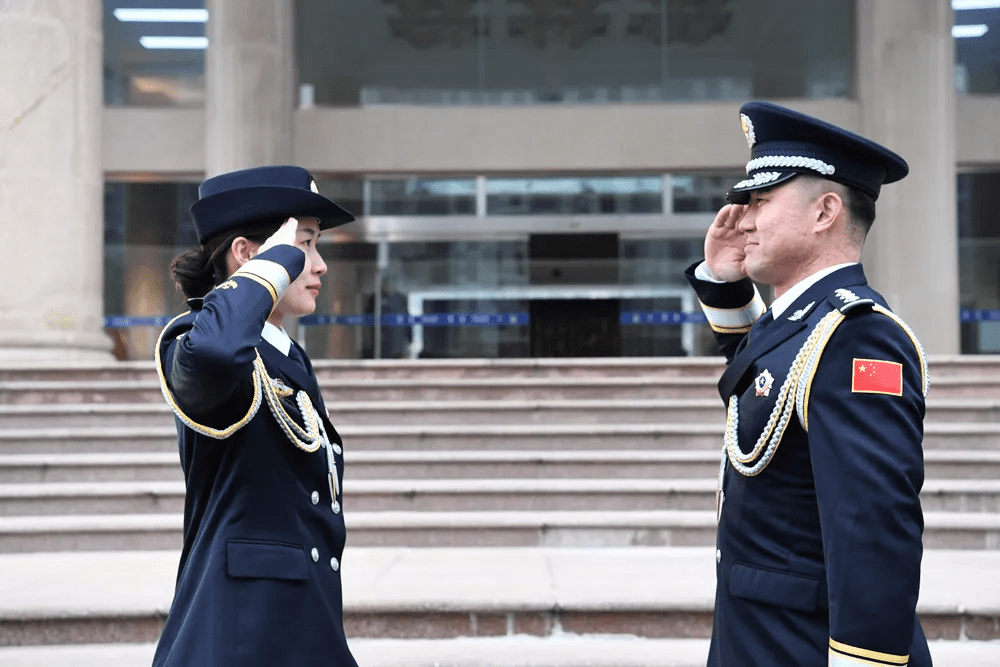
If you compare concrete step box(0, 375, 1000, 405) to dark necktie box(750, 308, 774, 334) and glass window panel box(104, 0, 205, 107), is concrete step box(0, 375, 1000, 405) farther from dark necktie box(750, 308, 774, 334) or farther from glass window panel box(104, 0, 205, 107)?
glass window panel box(104, 0, 205, 107)

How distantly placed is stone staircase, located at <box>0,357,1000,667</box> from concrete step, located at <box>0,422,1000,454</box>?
17 millimetres

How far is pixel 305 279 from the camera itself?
2154 mm

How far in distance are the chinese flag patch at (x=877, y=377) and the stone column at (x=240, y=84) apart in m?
12.9

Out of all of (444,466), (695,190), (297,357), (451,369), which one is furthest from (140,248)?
(297,357)

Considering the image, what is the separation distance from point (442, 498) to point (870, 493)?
524 centimetres

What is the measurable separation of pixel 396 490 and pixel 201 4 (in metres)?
11.7

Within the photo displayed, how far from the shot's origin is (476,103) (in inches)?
596

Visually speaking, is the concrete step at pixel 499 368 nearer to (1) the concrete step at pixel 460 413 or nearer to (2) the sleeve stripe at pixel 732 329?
(1) the concrete step at pixel 460 413

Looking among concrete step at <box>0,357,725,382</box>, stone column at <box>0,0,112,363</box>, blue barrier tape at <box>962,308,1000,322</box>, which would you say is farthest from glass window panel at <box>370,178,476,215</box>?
blue barrier tape at <box>962,308,1000,322</box>

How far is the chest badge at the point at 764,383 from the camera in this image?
5.74ft

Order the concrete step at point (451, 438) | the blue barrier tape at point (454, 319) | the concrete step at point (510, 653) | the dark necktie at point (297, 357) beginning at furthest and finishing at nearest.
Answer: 1. the blue barrier tape at point (454, 319)
2. the concrete step at point (451, 438)
3. the concrete step at point (510, 653)
4. the dark necktie at point (297, 357)

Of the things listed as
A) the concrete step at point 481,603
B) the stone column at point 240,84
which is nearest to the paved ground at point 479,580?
the concrete step at point 481,603

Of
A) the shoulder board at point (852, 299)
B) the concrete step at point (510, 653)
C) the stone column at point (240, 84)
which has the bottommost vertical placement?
the concrete step at point (510, 653)

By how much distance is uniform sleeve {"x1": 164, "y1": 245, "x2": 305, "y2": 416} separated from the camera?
171cm
